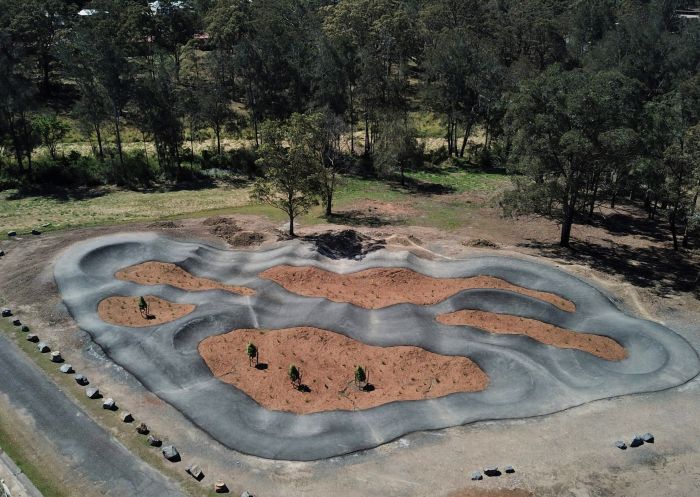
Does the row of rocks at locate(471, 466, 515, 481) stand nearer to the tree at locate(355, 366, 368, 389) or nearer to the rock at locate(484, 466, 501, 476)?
the rock at locate(484, 466, 501, 476)

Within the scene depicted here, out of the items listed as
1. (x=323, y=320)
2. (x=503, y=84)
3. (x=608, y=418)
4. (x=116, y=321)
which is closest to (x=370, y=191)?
(x=503, y=84)

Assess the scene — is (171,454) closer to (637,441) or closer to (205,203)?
(637,441)

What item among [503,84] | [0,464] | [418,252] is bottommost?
[0,464]

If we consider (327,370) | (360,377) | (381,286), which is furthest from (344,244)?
(360,377)

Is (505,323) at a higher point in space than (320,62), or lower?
lower

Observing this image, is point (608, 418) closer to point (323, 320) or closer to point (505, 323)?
point (505, 323)

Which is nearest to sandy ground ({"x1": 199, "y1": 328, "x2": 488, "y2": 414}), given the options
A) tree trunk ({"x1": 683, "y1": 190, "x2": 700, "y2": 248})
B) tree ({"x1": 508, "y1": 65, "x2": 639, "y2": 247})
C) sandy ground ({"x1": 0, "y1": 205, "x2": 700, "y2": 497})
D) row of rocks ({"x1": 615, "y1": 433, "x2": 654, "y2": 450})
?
sandy ground ({"x1": 0, "y1": 205, "x2": 700, "y2": 497})
